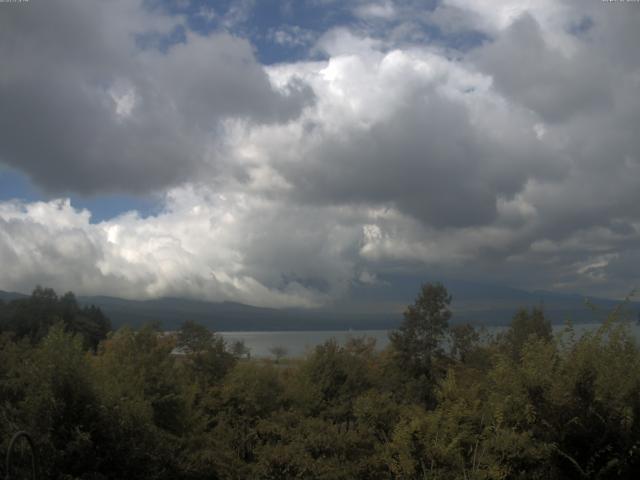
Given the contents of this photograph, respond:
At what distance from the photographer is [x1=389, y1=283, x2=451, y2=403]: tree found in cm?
4066

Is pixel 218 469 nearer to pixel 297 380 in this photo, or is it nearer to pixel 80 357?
pixel 80 357

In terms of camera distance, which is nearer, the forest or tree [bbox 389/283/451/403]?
the forest

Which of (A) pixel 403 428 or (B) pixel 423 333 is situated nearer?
(A) pixel 403 428

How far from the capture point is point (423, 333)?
42.1m

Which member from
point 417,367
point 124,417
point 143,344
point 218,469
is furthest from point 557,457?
point 417,367

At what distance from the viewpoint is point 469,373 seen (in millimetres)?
33781

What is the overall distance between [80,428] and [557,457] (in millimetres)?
8055

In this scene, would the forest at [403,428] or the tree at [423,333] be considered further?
the tree at [423,333]

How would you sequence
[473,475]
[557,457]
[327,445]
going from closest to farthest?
[473,475] → [557,457] → [327,445]

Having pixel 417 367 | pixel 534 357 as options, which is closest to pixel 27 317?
pixel 417 367

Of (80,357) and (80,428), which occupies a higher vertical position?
(80,357)

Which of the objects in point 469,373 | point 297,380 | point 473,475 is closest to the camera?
point 473,475

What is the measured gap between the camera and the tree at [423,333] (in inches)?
1601

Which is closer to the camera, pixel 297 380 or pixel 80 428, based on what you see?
pixel 80 428
